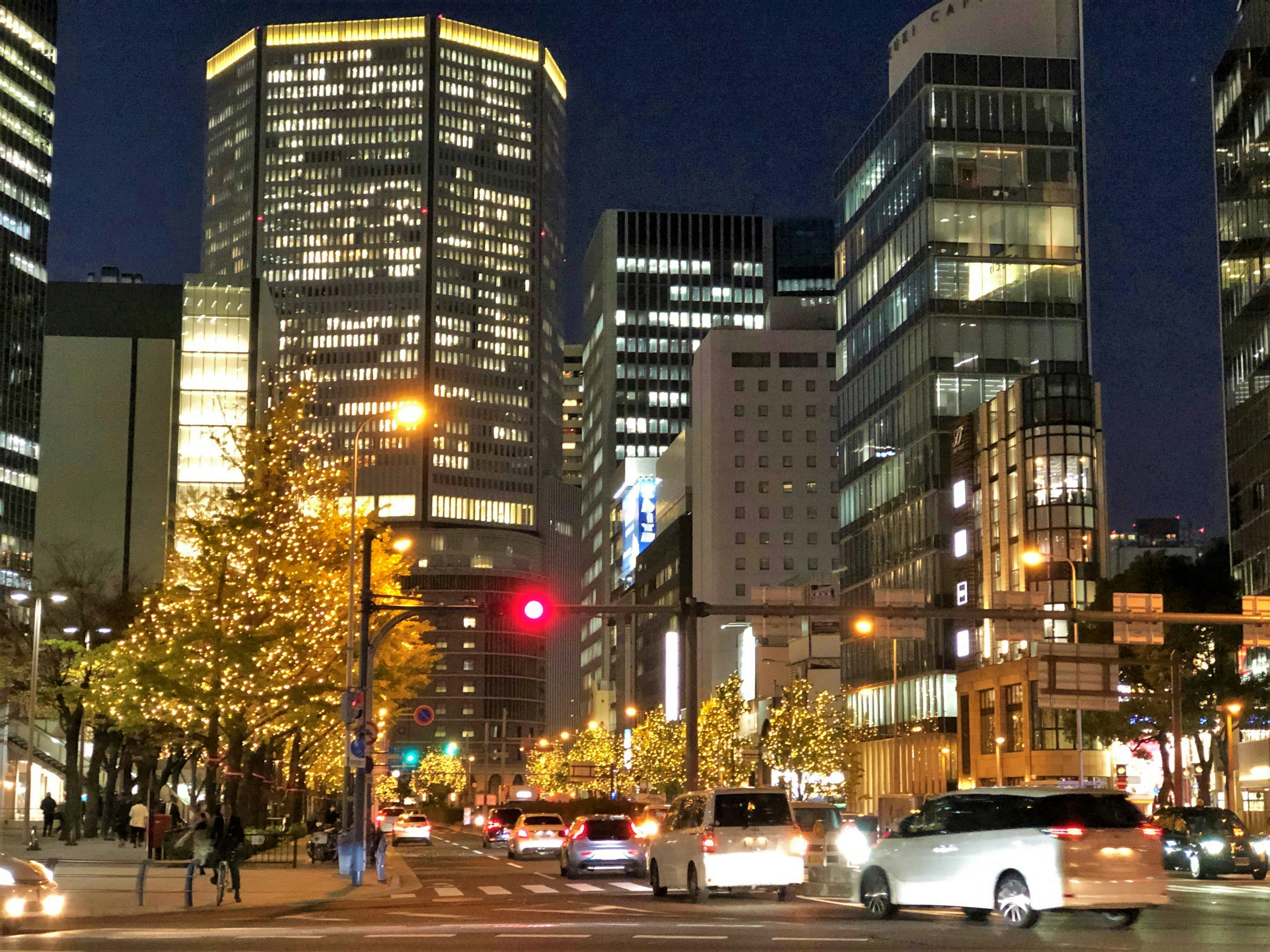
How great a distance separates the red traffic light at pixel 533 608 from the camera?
35.5 meters

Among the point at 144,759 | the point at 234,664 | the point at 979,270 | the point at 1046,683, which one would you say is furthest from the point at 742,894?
the point at 979,270

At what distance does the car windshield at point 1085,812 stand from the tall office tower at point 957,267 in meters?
80.3

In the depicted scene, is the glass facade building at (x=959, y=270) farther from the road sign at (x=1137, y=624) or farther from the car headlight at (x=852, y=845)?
the road sign at (x=1137, y=624)

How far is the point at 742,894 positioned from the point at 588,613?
10.7 m

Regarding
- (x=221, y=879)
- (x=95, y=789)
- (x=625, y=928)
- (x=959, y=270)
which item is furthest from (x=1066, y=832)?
(x=959, y=270)

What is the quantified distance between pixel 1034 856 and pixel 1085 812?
37.4 inches

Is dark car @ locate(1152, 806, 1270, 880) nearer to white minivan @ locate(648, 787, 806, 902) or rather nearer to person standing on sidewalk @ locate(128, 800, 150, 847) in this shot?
white minivan @ locate(648, 787, 806, 902)

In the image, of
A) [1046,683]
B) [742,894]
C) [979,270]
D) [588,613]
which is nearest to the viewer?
[742,894]

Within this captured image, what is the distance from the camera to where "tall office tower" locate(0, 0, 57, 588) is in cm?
14038

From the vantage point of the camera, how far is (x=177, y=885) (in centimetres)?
3438

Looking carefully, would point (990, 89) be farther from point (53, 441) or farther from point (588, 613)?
point (53, 441)

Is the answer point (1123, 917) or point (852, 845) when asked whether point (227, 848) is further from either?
point (852, 845)

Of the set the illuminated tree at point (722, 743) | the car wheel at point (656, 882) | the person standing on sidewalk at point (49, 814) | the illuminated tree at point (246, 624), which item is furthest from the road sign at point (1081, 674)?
the illuminated tree at point (722, 743)

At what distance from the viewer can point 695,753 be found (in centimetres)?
4828
